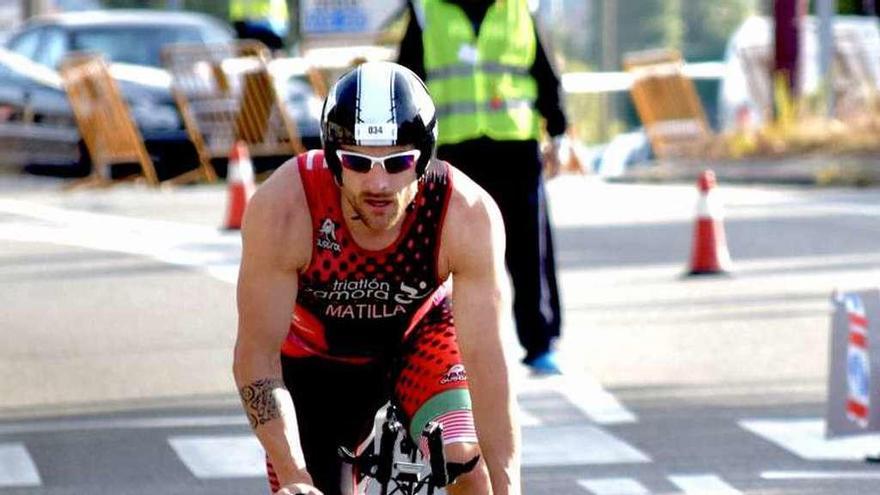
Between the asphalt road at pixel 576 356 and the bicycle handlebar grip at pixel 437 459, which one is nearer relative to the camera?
the bicycle handlebar grip at pixel 437 459

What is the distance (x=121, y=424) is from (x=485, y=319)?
15.5ft

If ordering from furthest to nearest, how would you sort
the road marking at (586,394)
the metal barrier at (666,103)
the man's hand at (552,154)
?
the metal barrier at (666,103) < the man's hand at (552,154) < the road marking at (586,394)

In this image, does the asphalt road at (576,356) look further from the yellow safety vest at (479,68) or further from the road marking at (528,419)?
the yellow safety vest at (479,68)

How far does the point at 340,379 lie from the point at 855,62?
870 inches

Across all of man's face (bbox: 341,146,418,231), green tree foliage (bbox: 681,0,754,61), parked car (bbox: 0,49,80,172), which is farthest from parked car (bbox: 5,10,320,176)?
green tree foliage (bbox: 681,0,754,61)

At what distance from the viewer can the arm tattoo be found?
5949 millimetres

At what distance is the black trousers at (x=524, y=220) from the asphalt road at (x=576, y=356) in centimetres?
29

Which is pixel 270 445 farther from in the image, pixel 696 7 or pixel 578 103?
pixel 696 7

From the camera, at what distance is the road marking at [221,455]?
30.7ft

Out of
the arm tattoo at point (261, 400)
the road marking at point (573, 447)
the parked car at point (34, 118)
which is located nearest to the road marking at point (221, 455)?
the road marking at point (573, 447)

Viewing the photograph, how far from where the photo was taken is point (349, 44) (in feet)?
87.7

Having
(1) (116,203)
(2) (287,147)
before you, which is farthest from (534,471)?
(2) (287,147)

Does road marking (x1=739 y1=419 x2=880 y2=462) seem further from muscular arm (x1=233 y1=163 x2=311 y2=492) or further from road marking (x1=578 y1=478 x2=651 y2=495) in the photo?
muscular arm (x1=233 y1=163 x2=311 y2=492)

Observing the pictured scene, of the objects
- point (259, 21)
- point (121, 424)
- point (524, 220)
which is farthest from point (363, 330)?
point (259, 21)
